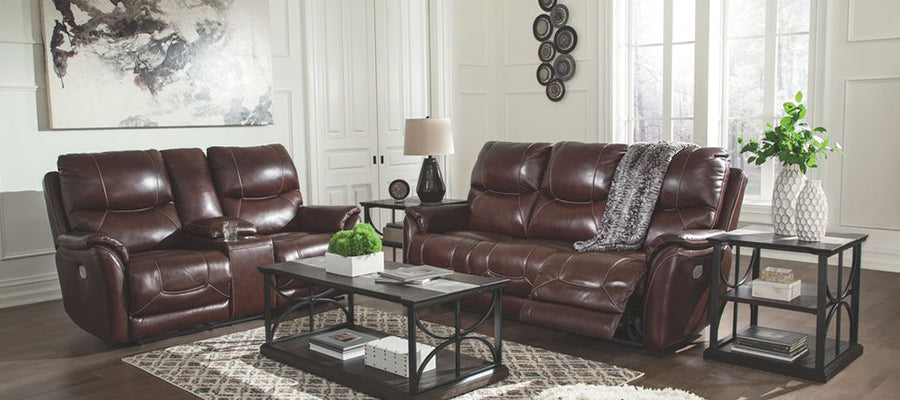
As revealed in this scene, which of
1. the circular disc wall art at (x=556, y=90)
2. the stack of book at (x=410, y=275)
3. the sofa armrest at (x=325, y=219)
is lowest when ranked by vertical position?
the stack of book at (x=410, y=275)

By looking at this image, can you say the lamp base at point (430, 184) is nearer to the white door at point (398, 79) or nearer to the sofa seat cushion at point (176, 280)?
the sofa seat cushion at point (176, 280)

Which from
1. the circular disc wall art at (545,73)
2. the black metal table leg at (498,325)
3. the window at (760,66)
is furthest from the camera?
the circular disc wall art at (545,73)

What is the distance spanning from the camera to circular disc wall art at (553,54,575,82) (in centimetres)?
740

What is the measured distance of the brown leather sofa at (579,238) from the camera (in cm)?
375

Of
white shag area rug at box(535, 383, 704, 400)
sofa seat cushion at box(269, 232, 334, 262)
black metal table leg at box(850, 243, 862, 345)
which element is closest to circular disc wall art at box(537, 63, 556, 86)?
sofa seat cushion at box(269, 232, 334, 262)

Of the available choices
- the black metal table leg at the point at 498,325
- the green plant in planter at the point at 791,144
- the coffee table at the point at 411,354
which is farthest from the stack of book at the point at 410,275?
the green plant in planter at the point at 791,144

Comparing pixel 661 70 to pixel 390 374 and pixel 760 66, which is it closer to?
pixel 760 66

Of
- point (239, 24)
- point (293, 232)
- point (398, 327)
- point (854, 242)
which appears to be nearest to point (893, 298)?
point (854, 242)

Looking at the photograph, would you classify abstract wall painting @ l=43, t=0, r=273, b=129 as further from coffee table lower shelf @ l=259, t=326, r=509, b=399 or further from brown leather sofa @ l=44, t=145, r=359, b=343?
coffee table lower shelf @ l=259, t=326, r=509, b=399

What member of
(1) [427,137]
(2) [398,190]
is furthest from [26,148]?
(1) [427,137]

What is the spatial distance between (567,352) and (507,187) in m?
1.43

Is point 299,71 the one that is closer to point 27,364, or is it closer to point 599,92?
point 599,92

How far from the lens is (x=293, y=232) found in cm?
521

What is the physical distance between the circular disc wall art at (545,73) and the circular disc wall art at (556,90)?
0.05 meters
